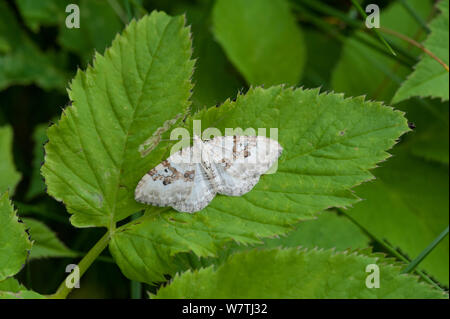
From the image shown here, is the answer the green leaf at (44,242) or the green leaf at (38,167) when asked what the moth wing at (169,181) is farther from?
the green leaf at (38,167)

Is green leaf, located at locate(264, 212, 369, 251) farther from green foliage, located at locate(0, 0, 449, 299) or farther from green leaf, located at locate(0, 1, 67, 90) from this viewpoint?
green leaf, located at locate(0, 1, 67, 90)

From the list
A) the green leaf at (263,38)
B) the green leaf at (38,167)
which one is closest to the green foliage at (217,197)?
the green leaf at (38,167)

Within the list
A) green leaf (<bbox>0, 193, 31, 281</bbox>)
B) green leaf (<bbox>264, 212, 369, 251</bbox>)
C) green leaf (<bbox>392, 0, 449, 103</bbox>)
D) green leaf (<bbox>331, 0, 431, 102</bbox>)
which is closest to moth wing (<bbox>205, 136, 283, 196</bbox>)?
green leaf (<bbox>264, 212, 369, 251</bbox>)

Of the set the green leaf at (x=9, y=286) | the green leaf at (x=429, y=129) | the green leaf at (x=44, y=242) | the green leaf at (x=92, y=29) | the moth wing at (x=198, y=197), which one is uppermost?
the green leaf at (x=92, y=29)

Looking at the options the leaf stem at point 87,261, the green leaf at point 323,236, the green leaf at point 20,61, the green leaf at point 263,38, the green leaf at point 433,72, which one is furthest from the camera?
the green leaf at point 20,61

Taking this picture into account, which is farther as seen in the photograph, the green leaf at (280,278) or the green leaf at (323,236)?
the green leaf at (323,236)

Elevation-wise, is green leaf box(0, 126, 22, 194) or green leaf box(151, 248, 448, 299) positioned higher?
green leaf box(0, 126, 22, 194)
